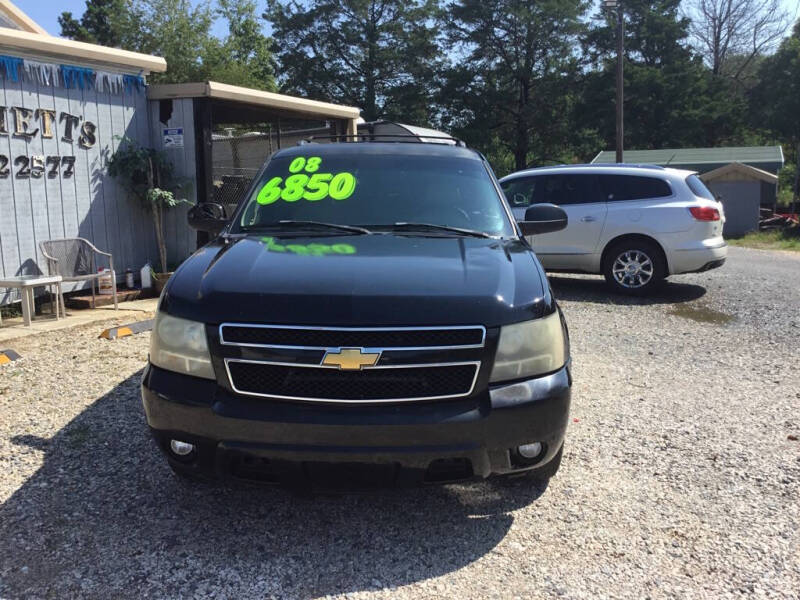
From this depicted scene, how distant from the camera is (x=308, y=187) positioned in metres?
4.06

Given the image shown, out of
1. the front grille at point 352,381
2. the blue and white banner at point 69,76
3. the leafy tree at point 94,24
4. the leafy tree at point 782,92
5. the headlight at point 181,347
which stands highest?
the leafy tree at point 94,24

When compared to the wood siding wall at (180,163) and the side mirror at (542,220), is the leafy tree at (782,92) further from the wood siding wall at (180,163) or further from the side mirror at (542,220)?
the side mirror at (542,220)

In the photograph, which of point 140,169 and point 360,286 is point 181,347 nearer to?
point 360,286

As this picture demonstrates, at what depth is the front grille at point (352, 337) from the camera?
260 centimetres

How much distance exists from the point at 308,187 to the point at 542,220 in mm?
1538

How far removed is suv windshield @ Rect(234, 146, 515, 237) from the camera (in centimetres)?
380

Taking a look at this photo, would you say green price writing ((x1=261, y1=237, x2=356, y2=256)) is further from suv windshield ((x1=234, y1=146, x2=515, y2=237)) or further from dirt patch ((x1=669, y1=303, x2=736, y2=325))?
dirt patch ((x1=669, y1=303, x2=736, y2=325))

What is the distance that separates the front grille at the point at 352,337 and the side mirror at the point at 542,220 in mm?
1896

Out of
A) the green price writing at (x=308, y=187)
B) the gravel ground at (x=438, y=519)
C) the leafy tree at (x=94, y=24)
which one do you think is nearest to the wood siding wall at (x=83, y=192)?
the gravel ground at (x=438, y=519)

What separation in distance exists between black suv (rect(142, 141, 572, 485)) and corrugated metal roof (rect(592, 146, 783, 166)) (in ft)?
91.1

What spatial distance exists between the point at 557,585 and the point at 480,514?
24.5 inches

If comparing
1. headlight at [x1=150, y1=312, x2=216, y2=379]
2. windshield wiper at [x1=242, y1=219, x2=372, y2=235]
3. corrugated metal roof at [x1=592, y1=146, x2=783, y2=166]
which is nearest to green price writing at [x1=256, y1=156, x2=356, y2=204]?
windshield wiper at [x1=242, y1=219, x2=372, y2=235]

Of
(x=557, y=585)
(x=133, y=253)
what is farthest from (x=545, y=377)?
(x=133, y=253)

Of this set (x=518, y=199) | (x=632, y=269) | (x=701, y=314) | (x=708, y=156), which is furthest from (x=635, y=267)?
(x=708, y=156)
